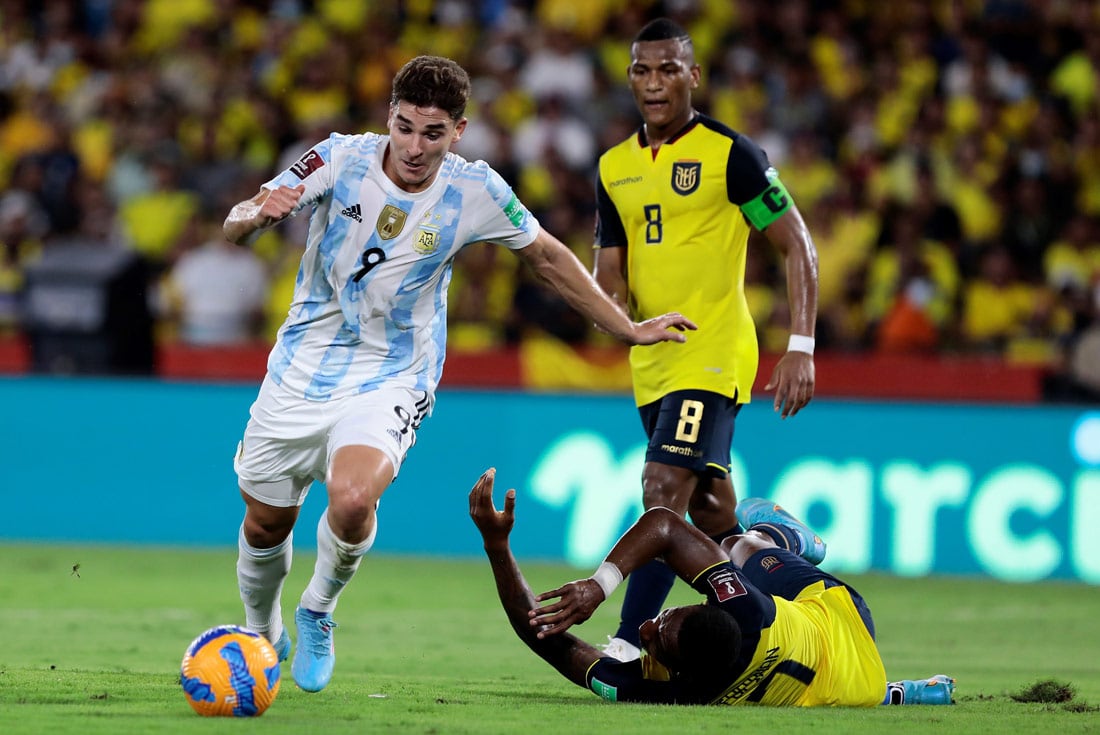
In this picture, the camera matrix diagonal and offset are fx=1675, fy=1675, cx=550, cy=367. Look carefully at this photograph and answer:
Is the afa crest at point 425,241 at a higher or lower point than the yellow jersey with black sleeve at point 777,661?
higher

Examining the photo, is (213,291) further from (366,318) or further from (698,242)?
(366,318)

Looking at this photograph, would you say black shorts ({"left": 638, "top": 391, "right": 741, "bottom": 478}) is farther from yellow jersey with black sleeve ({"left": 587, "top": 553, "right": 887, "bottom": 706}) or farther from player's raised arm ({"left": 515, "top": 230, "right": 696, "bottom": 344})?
yellow jersey with black sleeve ({"left": 587, "top": 553, "right": 887, "bottom": 706})

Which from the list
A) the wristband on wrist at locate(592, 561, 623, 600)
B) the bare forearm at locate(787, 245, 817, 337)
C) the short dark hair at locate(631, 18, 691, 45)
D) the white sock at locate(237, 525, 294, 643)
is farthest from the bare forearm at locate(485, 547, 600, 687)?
the short dark hair at locate(631, 18, 691, 45)

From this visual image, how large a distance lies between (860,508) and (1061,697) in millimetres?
5453

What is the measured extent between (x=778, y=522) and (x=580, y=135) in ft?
28.6

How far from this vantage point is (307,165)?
626 cm

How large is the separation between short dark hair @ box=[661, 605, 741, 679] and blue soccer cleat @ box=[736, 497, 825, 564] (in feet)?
4.84

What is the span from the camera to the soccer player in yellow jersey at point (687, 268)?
7285mm

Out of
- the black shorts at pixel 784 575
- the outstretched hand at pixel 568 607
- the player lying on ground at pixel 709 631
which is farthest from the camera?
the black shorts at pixel 784 575

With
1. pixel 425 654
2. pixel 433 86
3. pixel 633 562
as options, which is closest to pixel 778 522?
pixel 633 562

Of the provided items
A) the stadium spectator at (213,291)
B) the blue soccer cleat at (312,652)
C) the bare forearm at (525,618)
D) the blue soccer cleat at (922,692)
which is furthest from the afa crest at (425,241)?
the stadium spectator at (213,291)

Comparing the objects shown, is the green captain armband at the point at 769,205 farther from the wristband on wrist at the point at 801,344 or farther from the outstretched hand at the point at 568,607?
the outstretched hand at the point at 568,607

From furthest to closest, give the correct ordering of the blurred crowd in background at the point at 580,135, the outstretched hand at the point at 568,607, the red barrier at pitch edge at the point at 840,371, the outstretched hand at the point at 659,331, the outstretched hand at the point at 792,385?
the blurred crowd in background at the point at 580,135 < the red barrier at pitch edge at the point at 840,371 < the outstretched hand at the point at 792,385 < the outstretched hand at the point at 659,331 < the outstretched hand at the point at 568,607

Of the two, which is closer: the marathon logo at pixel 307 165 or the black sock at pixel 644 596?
the marathon logo at pixel 307 165
